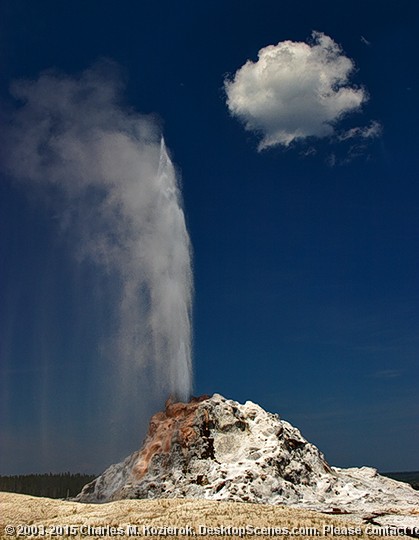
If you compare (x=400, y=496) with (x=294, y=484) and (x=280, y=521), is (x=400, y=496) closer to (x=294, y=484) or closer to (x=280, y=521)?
(x=294, y=484)

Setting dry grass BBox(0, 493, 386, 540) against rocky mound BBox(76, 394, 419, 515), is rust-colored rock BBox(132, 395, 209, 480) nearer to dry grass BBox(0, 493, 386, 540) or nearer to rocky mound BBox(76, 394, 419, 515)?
rocky mound BBox(76, 394, 419, 515)

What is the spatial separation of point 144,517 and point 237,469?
2632cm

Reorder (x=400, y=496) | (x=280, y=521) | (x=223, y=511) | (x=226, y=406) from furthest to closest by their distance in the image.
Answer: (x=226, y=406), (x=400, y=496), (x=223, y=511), (x=280, y=521)

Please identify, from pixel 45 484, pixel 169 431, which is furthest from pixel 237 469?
pixel 45 484

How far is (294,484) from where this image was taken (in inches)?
2758

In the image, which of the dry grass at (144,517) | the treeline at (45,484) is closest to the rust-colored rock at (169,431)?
the dry grass at (144,517)

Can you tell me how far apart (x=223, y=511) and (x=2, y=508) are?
854 inches

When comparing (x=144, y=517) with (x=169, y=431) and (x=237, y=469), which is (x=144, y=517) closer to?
(x=237, y=469)

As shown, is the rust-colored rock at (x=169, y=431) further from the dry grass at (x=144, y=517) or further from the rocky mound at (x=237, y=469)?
the dry grass at (x=144, y=517)

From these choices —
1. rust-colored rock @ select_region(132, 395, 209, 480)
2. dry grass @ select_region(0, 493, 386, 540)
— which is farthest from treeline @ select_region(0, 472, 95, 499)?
dry grass @ select_region(0, 493, 386, 540)

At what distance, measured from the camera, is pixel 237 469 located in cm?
7012

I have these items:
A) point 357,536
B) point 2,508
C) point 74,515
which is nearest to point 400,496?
point 357,536

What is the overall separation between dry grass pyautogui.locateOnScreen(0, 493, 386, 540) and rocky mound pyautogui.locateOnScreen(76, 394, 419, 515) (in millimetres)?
12367

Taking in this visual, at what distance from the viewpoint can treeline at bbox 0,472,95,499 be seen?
15038cm
